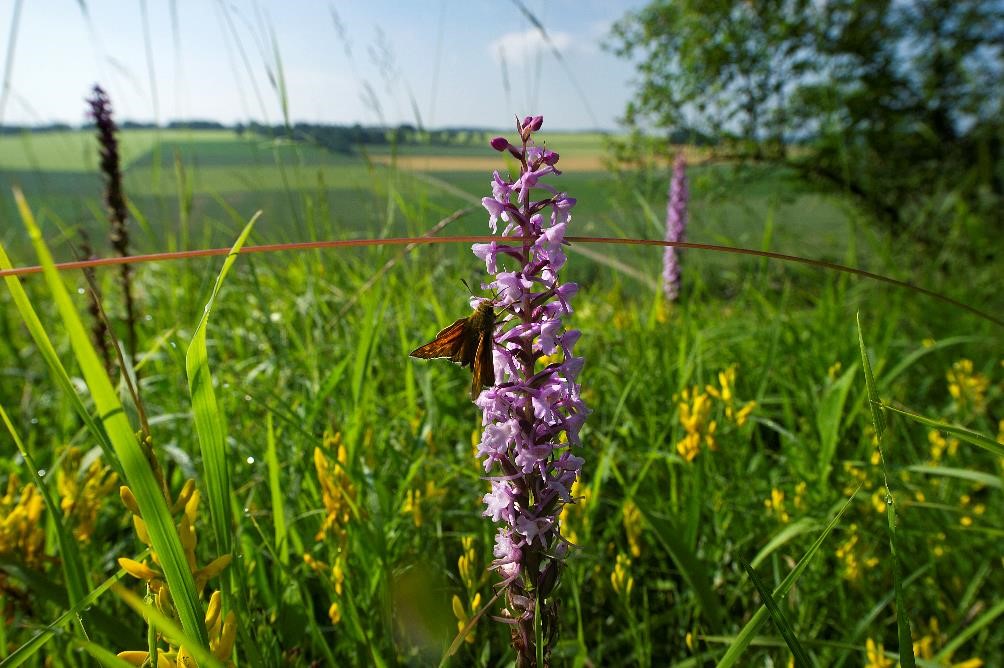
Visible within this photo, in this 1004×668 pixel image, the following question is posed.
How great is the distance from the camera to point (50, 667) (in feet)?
5.17

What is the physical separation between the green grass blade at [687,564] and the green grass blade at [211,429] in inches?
33.9

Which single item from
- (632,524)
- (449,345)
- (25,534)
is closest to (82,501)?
(25,534)

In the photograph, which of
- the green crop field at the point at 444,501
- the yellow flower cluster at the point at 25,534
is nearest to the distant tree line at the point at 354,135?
the green crop field at the point at 444,501

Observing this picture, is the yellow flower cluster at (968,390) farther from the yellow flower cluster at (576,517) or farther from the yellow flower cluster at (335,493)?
the yellow flower cluster at (335,493)

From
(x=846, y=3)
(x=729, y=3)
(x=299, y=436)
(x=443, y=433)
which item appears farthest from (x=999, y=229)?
(x=299, y=436)

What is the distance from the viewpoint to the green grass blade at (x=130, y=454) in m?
0.82

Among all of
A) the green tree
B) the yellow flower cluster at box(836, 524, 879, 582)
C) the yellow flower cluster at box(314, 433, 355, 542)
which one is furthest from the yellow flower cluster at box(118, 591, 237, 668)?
the green tree

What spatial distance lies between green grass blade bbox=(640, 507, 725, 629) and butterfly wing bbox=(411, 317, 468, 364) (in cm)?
63

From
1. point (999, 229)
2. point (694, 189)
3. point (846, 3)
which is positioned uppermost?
point (846, 3)

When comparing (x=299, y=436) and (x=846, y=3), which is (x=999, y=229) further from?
(x=299, y=436)

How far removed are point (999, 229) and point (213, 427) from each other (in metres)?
13.3

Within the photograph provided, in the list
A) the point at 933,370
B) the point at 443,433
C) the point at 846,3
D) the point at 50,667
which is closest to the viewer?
the point at 50,667

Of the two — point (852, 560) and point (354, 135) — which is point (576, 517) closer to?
point (852, 560)

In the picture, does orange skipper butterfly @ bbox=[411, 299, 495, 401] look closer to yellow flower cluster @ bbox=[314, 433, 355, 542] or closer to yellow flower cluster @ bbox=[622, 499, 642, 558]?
yellow flower cluster @ bbox=[314, 433, 355, 542]
